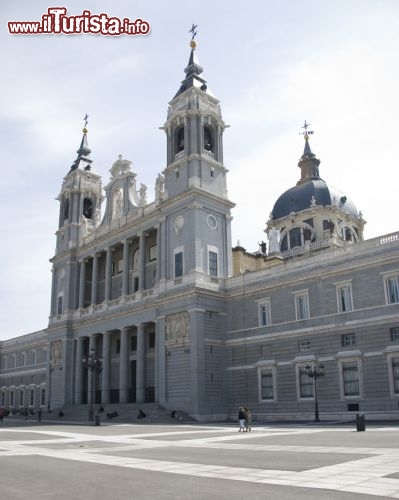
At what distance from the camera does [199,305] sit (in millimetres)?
45219

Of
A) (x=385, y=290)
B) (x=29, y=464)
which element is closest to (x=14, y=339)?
(x=385, y=290)

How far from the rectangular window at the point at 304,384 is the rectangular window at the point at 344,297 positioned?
5.57 meters

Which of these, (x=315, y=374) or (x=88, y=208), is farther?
(x=88, y=208)

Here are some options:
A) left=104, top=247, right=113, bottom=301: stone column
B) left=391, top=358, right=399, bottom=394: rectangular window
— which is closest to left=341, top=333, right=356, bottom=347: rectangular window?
left=391, top=358, right=399, bottom=394: rectangular window

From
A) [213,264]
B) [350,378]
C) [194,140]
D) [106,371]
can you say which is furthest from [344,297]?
[106,371]

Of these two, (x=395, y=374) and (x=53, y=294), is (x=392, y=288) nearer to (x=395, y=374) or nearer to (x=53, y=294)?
(x=395, y=374)

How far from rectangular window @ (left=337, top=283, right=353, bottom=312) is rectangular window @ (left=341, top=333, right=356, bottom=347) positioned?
1851 mm

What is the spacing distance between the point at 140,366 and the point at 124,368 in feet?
10.3

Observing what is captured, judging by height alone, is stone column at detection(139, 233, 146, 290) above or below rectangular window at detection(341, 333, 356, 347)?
above

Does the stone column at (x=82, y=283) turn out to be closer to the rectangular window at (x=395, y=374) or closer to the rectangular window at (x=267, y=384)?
the rectangular window at (x=267, y=384)

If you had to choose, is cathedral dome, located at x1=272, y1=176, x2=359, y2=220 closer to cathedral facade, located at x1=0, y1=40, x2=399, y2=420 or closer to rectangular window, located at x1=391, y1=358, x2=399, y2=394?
cathedral facade, located at x1=0, y1=40, x2=399, y2=420

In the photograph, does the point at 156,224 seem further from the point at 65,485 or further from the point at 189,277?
the point at 65,485

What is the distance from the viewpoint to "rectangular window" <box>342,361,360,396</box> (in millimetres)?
36844

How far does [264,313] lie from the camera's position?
4434 cm
